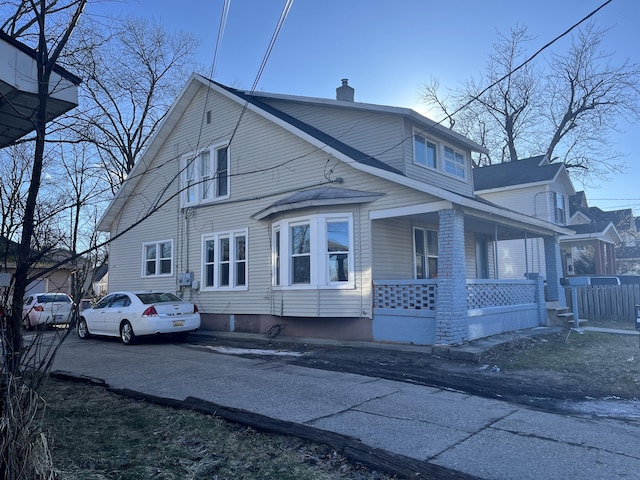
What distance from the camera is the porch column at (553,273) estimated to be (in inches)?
621

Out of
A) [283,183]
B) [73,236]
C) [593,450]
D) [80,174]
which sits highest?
[283,183]

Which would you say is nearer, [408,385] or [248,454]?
[248,454]

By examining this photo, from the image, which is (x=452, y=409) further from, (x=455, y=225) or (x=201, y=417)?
(x=455, y=225)

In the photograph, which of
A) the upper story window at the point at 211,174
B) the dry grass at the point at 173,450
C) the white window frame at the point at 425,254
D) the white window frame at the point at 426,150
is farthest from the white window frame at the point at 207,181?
the dry grass at the point at 173,450

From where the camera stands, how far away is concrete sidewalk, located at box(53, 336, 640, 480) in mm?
4309

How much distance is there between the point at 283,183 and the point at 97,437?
9.81 metres

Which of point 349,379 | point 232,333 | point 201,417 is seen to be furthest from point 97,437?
point 232,333

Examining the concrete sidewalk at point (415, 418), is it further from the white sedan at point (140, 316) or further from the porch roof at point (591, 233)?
the porch roof at point (591, 233)

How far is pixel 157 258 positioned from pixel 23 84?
43.3 feet

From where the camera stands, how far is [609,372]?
8.43 m

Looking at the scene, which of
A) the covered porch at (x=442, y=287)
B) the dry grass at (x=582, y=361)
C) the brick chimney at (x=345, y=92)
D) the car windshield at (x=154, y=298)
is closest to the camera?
the dry grass at (x=582, y=361)

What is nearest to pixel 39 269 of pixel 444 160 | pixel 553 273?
pixel 444 160

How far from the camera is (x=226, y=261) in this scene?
49.8 ft

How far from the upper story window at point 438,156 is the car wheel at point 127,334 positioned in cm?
931
